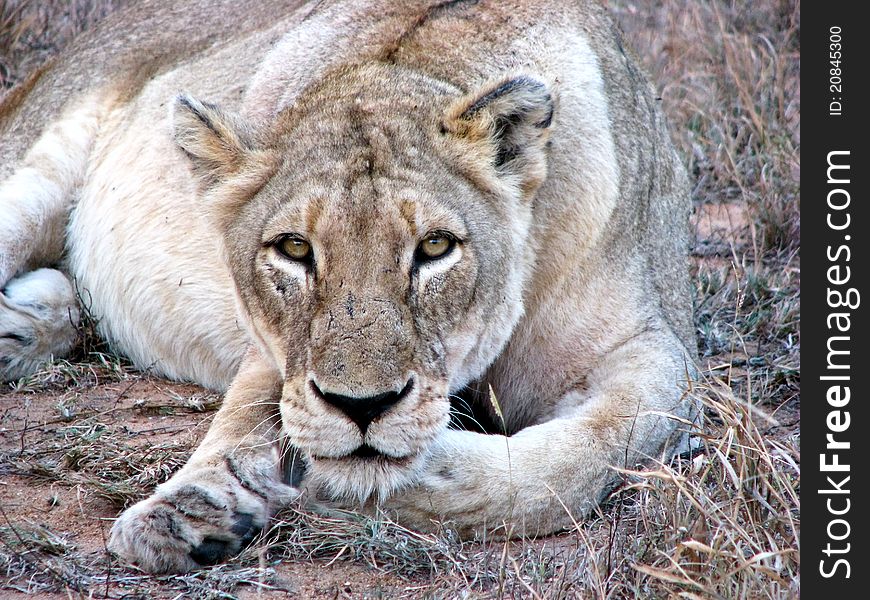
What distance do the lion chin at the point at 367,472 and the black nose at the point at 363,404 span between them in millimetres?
99

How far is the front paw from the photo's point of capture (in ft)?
10.3

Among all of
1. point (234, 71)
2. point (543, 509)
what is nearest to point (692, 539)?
point (543, 509)

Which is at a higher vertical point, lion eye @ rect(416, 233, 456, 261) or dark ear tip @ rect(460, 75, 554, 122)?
dark ear tip @ rect(460, 75, 554, 122)

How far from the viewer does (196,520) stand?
3242 millimetres

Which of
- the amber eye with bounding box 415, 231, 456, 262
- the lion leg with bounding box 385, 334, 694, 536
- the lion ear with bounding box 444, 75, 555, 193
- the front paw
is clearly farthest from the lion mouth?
the lion ear with bounding box 444, 75, 555, 193

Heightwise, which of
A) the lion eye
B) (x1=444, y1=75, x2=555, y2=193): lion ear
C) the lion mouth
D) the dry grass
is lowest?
the dry grass

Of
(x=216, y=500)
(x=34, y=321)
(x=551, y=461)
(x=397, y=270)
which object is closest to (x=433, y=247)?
(x=397, y=270)

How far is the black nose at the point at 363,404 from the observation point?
306 centimetres

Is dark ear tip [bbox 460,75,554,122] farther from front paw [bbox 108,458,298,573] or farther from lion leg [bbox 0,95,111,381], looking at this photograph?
lion leg [bbox 0,95,111,381]

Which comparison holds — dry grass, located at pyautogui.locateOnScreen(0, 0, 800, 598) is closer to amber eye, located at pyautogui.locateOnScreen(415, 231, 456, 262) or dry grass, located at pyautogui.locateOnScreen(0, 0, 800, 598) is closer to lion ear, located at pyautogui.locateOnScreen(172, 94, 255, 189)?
amber eye, located at pyautogui.locateOnScreen(415, 231, 456, 262)

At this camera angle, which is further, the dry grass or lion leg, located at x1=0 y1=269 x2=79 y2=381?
lion leg, located at x1=0 y1=269 x2=79 y2=381

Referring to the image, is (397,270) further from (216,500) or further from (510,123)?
(216,500)

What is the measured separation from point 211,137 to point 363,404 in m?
1.09
